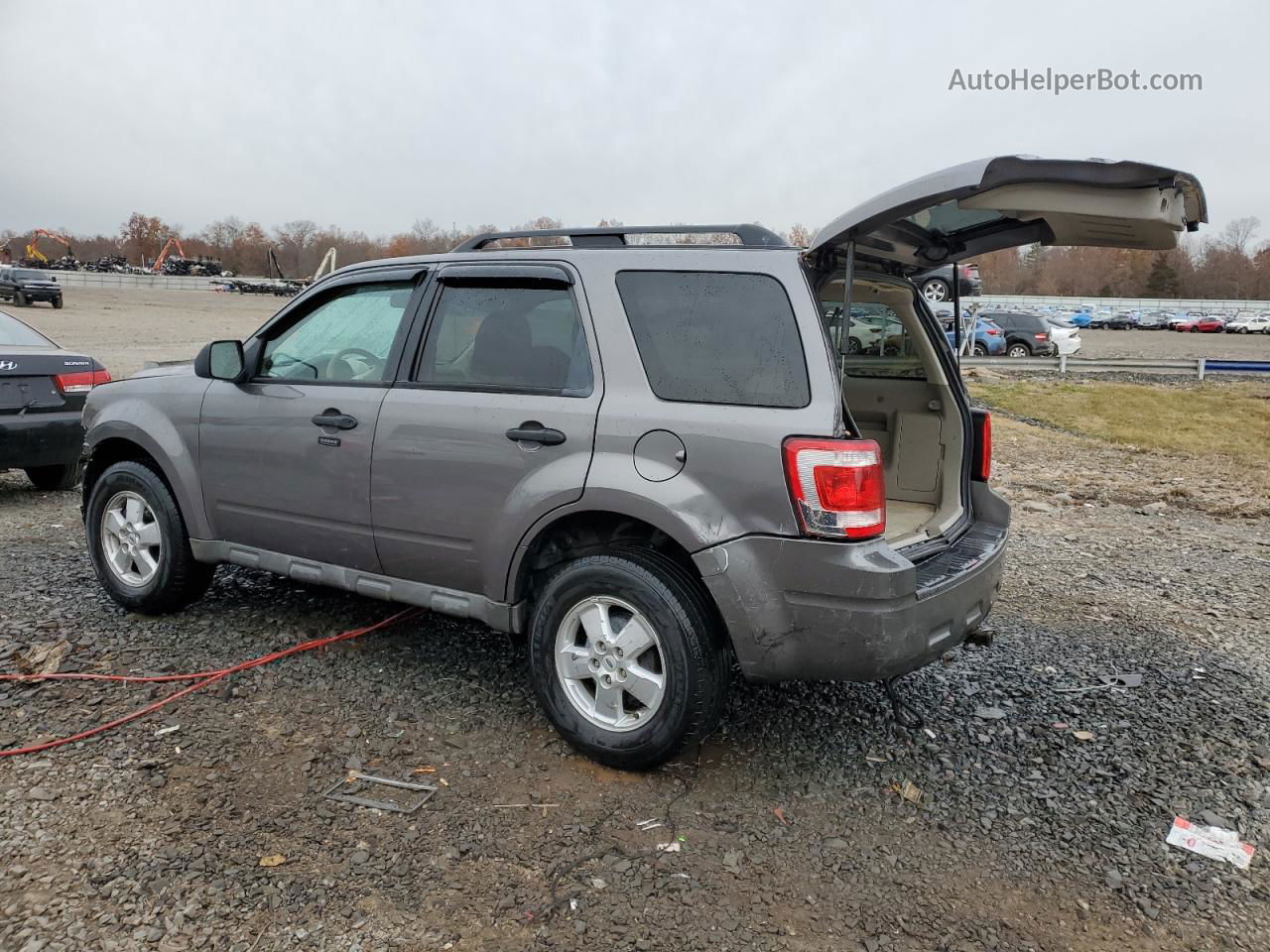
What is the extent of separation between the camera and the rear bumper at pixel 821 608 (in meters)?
3.06

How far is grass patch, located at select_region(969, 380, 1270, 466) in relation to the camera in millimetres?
12375

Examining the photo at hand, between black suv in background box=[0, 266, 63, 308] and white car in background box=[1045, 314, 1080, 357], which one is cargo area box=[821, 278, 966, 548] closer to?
white car in background box=[1045, 314, 1080, 357]

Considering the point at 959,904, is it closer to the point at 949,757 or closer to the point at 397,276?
the point at 949,757

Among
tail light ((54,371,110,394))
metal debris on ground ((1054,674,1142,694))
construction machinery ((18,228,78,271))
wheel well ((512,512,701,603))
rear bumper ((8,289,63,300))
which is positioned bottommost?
metal debris on ground ((1054,674,1142,694))

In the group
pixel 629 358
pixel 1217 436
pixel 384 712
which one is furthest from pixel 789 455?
pixel 1217 436

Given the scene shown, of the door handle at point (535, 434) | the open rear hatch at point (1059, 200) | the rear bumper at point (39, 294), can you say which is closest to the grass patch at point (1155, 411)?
the open rear hatch at point (1059, 200)

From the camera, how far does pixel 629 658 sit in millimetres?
3383

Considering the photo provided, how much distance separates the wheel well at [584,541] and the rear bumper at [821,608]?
21 centimetres

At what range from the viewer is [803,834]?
3.15 metres

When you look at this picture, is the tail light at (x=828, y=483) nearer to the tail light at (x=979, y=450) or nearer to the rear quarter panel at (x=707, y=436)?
the rear quarter panel at (x=707, y=436)

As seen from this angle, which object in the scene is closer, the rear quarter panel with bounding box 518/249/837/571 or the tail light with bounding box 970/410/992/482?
the rear quarter panel with bounding box 518/249/837/571

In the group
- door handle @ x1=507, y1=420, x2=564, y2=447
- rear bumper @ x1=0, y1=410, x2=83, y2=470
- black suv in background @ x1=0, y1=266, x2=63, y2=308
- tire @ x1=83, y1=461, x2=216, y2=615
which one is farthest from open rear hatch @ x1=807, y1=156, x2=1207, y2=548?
black suv in background @ x1=0, y1=266, x2=63, y2=308

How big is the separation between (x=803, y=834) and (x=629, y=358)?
69.4 inches

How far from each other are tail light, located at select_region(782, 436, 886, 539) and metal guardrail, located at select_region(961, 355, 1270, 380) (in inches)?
816
